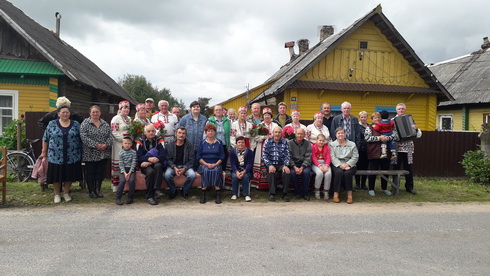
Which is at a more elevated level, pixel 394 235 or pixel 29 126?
pixel 29 126

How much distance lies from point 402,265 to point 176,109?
18.5 ft

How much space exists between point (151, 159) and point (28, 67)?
8033 mm

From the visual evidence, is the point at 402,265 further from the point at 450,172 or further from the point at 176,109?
the point at 450,172

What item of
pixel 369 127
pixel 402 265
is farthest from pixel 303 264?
pixel 369 127

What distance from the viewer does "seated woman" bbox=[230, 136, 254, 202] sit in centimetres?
668

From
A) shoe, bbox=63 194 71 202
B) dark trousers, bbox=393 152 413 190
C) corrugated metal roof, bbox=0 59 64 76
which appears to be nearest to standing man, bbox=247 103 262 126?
dark trousers, bbox=393 152 413 190

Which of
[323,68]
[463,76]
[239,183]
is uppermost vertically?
[463,76]

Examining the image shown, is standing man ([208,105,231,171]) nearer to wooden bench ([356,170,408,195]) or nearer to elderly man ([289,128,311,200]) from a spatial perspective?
elderly man ([289,128,311,200])

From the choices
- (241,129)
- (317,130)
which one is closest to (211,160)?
(241,129)

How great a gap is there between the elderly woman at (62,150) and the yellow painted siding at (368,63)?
29.8ft

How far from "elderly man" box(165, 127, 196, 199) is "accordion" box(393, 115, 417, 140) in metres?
Answer: 4.43

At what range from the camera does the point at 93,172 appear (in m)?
6.52

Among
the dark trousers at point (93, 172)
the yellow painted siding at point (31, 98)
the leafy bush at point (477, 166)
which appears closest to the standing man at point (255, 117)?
the dark trousers at point (93, 172)

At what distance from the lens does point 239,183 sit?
22.5 ft
